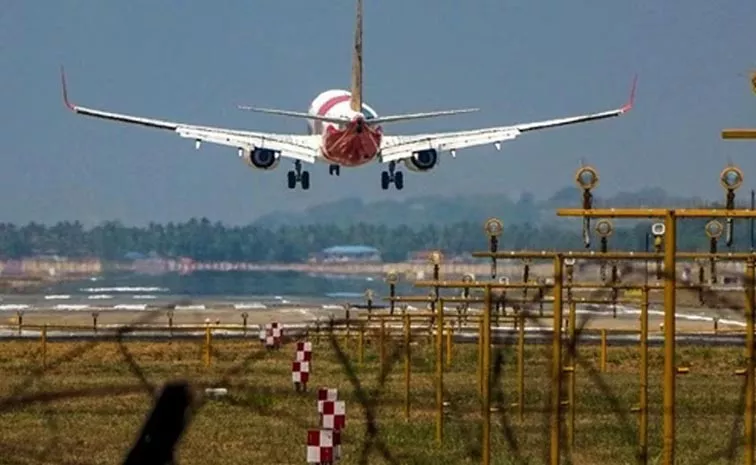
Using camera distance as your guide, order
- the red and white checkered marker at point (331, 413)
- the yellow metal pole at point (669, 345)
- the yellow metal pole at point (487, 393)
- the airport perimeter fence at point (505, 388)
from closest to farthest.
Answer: the yellow metal pole at point (669, 345), the airport perimeter fence at point (505, 388), the yellow metal pole at point (487, 393), the red and white checkered marker at point (331, 413)

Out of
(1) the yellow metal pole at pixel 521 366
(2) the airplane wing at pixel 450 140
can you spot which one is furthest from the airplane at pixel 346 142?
(1) the yellow metal pole at pixel 521 366

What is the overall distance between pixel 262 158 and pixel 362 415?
58.1m

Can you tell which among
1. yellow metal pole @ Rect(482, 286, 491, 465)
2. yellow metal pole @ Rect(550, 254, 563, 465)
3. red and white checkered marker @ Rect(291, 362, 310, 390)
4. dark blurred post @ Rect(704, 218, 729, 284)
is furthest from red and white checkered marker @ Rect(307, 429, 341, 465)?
red and white checkered marker @ Rect(291, 362, 310, 390)

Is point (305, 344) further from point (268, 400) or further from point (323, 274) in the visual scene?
point (323, 274)

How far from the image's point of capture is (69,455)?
28953mm

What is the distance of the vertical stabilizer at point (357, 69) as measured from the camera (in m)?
102

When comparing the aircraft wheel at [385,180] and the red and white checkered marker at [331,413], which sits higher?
the aircraft wheel at [385,180]

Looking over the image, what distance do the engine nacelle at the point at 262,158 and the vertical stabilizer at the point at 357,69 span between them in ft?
17.8

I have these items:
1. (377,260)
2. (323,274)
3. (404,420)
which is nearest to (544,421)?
(404,420)

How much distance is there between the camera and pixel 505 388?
154 feet

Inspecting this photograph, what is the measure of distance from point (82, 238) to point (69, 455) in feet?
294

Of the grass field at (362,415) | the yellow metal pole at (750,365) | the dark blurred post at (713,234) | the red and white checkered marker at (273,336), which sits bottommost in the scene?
the grass field at (362,415)

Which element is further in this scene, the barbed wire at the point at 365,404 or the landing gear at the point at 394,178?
the landing gear at the point at 394,178

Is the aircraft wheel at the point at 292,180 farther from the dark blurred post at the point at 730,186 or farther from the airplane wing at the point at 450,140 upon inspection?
the dark blurred post at the point at 730,186
